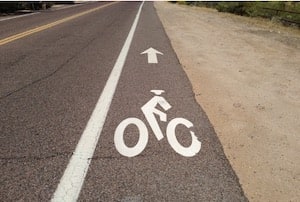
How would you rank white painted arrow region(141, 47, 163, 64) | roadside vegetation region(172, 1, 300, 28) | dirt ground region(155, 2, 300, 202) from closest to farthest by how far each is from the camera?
dirt ground region(155, 2, 300, 202) → white painted arrow region(141, 47, 163, 64) → roadside vegetation region(172, 1, 300, 28)

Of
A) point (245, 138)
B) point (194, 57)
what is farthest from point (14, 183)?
point (194, 57)

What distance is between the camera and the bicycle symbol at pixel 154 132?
441 centimetres

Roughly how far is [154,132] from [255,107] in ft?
7.09

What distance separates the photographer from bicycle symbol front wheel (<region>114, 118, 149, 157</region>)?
14.3 ft

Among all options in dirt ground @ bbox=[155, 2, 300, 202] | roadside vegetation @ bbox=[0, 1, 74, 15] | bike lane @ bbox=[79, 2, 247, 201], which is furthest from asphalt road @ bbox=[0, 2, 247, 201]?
roadside vegetation @ bbox=[0, 1, 74, 15]

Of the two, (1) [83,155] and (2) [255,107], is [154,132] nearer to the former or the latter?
(1) [83,155]

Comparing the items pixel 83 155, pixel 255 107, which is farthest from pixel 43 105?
pixel 255 107

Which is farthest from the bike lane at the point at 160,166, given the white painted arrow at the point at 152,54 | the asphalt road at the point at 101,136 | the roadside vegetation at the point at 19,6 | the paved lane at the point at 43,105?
the roadside vegetation at the point at 19,6

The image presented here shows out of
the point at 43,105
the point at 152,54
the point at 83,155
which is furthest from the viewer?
the point at 152,54

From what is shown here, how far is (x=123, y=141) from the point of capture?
15.1ft

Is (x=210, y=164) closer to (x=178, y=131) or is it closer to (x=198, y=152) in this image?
(x=198, y=152)

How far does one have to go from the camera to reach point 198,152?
4.42 metres

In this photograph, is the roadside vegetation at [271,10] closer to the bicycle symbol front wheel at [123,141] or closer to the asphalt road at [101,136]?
the asphalt road at [101,136]

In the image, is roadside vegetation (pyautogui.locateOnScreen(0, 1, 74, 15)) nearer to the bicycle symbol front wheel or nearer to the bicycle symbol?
the bicycle symbol
